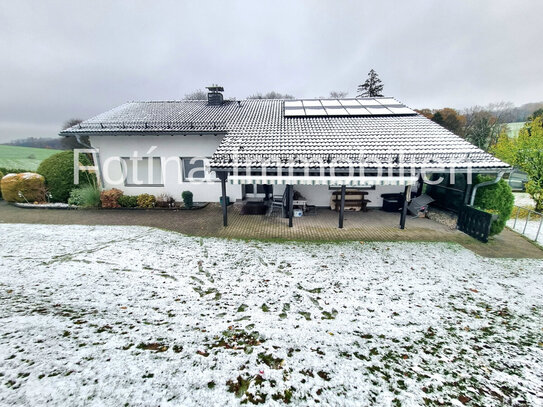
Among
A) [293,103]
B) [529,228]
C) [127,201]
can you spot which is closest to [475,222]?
[529,228]

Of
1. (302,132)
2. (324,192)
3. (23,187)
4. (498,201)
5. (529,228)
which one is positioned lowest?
(529,228)

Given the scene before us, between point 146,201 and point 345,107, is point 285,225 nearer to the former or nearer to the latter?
point 146,201

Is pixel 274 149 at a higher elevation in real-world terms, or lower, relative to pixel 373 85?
lower

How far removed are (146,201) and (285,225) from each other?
7.82 meters

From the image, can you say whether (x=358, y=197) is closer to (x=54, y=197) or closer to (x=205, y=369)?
(x=205, y=369)

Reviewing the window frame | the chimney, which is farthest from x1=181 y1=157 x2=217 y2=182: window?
the chimney

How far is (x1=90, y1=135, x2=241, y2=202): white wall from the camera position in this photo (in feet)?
40.8

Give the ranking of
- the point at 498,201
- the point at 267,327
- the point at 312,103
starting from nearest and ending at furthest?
the point at 267,327, the point at 498,201, the point at 312,103

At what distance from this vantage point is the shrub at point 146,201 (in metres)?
12.5

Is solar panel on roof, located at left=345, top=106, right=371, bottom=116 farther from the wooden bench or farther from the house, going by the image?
the wooden bench

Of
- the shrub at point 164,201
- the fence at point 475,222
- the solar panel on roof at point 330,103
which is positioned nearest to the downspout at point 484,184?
the fence at point 475,222

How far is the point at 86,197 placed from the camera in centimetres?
1236

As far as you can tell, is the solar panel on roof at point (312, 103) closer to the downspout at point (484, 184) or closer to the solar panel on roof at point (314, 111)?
the solar panel on roof at point (314, 111)

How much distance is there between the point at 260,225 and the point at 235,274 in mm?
3954
